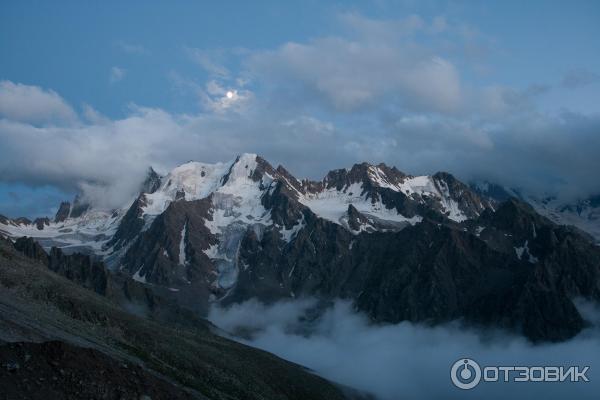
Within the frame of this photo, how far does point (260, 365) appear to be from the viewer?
172875mm

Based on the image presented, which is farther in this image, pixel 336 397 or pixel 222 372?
pixel 336 397

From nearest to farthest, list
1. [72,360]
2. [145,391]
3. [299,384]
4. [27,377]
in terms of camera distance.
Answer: [27,377] < [72,360] < [145,391] < [299,384]

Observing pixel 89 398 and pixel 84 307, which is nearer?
pixel 89 398

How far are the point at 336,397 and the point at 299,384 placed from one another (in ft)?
81.2

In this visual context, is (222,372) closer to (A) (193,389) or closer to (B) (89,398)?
(A) (193,389)

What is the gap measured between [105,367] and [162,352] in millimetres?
61793

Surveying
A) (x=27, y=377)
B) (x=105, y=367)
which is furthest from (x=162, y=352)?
(x=27, y=377)

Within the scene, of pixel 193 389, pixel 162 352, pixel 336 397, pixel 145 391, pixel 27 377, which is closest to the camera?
pixel 27 377

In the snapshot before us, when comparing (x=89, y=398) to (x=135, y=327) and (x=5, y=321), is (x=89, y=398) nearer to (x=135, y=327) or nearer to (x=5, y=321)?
(x=5, y=321)

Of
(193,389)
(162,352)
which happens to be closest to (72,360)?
(193,389)

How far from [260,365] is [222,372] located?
132 ft

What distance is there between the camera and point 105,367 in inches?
2667

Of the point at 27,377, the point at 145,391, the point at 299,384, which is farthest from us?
the point at 299,384

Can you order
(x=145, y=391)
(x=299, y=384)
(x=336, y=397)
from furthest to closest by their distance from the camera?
(x=336, y=397), (x=299, y=384), (x=145, y=391)
